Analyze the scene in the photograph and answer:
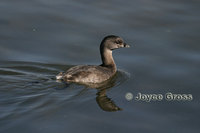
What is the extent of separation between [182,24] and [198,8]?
118 cm

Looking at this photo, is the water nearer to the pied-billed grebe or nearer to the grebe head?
the pied-billed grebe

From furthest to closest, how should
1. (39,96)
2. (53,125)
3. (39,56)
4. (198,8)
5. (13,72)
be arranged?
(198,8) < (39,56) < (13,72) < (39,96) < (53,125)

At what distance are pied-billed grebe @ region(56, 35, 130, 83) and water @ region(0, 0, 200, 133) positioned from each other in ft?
0.78

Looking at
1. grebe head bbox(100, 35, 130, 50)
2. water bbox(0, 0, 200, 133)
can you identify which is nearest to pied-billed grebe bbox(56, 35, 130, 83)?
grebe head bbox(100, 35, 130, 50)

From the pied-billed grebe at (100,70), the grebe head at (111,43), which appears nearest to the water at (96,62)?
the pied-billed grebe at (100,70)

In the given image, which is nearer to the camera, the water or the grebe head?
the water

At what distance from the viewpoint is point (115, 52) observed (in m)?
13.4

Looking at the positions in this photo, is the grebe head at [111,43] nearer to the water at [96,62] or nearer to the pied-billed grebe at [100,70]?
the pied-billed grebe at [100,70]

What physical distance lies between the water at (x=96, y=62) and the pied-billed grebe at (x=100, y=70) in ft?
0.78

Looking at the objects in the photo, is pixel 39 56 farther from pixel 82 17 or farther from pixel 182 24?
pixel 182 24

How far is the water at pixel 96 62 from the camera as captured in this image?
9516 mm

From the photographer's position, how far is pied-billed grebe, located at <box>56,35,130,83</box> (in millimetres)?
11391

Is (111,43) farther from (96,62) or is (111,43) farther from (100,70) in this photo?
(100,70)

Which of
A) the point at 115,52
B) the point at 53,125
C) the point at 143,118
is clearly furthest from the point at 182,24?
the point at 53,125
